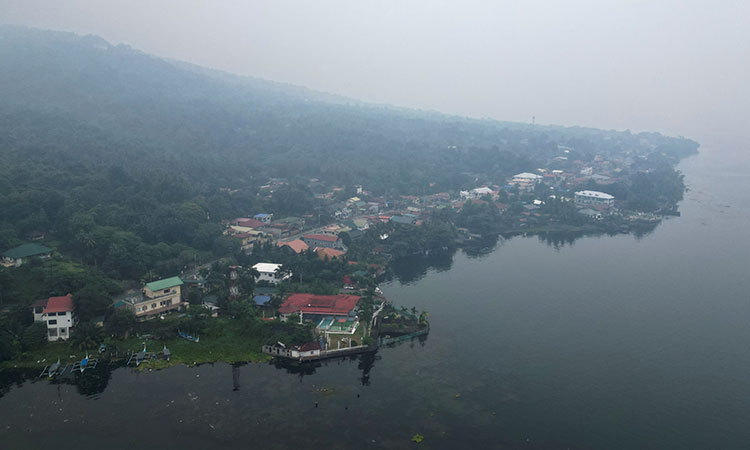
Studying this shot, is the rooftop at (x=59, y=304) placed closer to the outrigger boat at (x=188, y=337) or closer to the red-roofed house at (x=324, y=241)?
the outrigger boat at (x=188, y=337)

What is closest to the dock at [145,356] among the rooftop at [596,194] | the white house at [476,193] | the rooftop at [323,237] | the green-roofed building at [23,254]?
the green-roofed building at [23,254]

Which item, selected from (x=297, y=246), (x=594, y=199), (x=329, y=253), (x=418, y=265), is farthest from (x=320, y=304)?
(x=594, y=199)

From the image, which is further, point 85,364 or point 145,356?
point 145,356

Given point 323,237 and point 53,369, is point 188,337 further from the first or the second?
point 323,237

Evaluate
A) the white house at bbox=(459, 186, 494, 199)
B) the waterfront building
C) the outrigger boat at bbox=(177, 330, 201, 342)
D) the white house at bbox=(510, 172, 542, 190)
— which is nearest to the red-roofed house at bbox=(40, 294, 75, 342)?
the waterfront building

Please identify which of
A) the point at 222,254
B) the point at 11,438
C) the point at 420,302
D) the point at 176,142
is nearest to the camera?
the point at 11,438

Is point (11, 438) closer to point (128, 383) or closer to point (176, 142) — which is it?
point (128, 383)

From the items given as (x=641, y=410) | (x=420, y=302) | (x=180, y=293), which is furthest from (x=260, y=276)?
(x=641, y=410)
